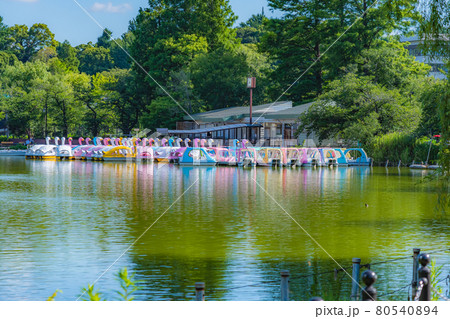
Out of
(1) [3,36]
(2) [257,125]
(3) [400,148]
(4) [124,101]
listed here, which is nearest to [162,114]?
(4) [124,101]

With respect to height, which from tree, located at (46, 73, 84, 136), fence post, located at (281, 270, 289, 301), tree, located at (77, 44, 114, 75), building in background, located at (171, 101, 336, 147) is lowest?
fence post, located at (281, 270, 289, 301)

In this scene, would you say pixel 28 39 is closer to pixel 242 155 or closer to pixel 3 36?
pixel 3 36

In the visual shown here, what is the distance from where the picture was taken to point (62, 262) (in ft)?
43.8

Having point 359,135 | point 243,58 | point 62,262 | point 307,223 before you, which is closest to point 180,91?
point 243,58

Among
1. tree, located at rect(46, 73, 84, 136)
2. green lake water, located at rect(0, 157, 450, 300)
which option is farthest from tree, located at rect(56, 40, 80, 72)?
green lake water, located at rect(0, 157, 450, 300)

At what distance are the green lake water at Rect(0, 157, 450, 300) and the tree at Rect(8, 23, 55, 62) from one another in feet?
298

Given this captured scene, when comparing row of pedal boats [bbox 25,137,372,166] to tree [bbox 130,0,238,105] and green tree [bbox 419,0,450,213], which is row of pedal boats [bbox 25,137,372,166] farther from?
green tree [bbox 419,0,450,213]

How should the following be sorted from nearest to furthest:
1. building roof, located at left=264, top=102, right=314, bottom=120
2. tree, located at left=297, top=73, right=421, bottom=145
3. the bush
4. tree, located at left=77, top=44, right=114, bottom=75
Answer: the bush
tree, located at left=297, top=73, right=421, bottom=145
building roof, located at left=264, top=102, right=314, bottom=120
tree, located at left=77, top=44, right=114, bottom=75

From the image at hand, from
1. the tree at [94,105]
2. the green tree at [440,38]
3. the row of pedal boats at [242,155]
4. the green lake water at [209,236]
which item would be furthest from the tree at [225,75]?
the green tree at [440,38]

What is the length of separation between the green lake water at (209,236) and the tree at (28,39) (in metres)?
90.8

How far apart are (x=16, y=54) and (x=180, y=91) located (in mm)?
51042

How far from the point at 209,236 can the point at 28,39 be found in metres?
111

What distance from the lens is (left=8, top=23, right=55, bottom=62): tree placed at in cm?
11556

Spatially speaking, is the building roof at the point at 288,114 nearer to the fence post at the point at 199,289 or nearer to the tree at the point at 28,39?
the fence post at the point at 199,289
